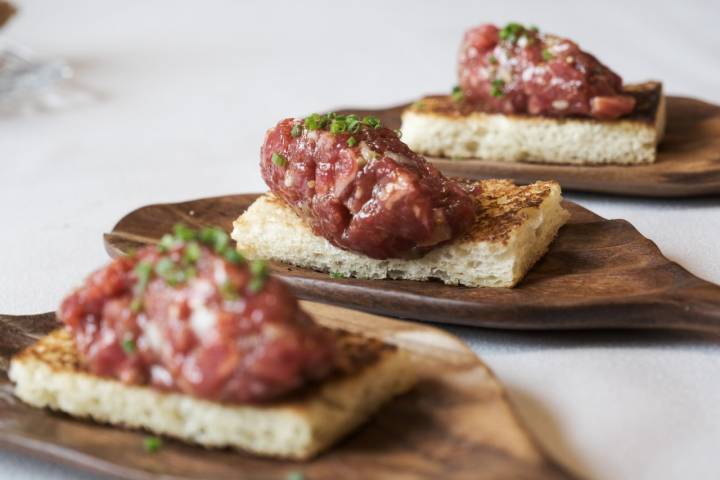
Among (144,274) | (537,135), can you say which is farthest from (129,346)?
(537,135)

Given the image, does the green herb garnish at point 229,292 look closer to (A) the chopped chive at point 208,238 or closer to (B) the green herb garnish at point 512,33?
(A) the chopped chive at point 208,238

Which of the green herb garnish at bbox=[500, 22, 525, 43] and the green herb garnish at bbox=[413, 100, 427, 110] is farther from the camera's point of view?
the green herb garnish at bbox=[413, 100, 427, 110]

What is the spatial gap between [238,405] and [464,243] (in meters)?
1.56

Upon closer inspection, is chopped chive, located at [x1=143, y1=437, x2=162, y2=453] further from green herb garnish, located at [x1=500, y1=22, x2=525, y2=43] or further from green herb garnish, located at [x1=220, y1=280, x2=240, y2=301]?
green herb garnish, located at [x1=500, y1=22, x2=525, y2=43]

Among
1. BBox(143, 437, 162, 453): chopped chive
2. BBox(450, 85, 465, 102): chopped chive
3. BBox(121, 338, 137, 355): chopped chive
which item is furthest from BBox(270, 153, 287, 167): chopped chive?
BBox(450, 85, 465, 102): chopped chive

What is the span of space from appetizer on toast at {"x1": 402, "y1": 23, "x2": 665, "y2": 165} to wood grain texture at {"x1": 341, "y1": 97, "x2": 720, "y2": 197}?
0.13 meters

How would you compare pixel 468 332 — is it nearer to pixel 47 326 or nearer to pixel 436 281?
pixel 436 281

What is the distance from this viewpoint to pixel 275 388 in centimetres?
328

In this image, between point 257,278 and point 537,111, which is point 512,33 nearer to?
point 537,111

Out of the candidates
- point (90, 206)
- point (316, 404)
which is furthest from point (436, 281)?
point (90, 206)

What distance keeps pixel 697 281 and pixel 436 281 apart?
1.09 meters

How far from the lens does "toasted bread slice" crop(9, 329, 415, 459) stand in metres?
3.29

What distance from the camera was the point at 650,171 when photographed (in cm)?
581

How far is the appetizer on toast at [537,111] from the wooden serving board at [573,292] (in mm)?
1153
